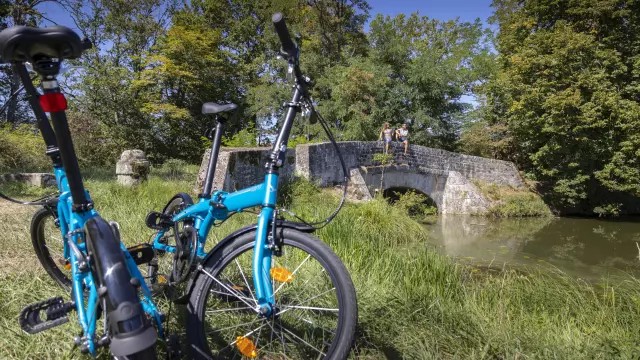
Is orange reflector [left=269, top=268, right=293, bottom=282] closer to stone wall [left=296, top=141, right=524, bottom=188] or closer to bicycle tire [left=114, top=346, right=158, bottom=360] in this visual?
bicycle tire [left=114, top=346, right=158, bottom=360]

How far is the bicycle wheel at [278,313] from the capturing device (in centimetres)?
152

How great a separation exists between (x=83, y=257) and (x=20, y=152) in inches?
484

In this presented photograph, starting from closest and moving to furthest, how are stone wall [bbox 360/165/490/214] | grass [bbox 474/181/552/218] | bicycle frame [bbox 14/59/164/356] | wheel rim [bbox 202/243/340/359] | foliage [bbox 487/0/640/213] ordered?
bicycle frame [bbox 14/59/164/356] < wheel rim [bbox 202/243/340/359] < foliage [bbox 487/0/640/213] < stone wall [bbox 360/165/490/214] < grass [bbox 474/181/552/218]

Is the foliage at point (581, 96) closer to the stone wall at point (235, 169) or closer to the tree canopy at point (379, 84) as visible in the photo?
the tree canopy at point (379, 84)

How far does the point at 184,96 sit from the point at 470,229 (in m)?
13.5

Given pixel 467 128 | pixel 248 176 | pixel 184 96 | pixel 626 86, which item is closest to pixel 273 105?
pixel 184 96

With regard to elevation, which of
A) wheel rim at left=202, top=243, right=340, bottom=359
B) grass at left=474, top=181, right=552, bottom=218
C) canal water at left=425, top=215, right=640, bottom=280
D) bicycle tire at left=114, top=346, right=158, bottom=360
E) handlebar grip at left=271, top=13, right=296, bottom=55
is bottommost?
→ canal water at left=425, top=215, right=640, bottom=280

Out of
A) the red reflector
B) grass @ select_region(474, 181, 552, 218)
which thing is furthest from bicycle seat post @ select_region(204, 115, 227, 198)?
grass @ select_region(474, 181, 552, 218)

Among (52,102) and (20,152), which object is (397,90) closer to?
(20,152)

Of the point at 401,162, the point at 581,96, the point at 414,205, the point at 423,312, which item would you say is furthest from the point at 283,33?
the point at 581,96

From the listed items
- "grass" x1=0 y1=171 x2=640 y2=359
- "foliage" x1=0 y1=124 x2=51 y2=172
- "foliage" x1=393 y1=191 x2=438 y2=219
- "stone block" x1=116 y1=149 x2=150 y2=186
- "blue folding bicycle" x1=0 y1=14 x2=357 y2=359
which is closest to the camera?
"blue folding bicycle" x1=0 y1=14 x2=357 y2=359

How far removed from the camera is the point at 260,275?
160 cm

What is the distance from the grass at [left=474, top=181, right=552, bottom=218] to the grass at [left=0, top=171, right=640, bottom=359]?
11.9 metres

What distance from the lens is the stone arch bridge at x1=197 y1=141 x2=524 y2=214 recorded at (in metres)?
7.99
